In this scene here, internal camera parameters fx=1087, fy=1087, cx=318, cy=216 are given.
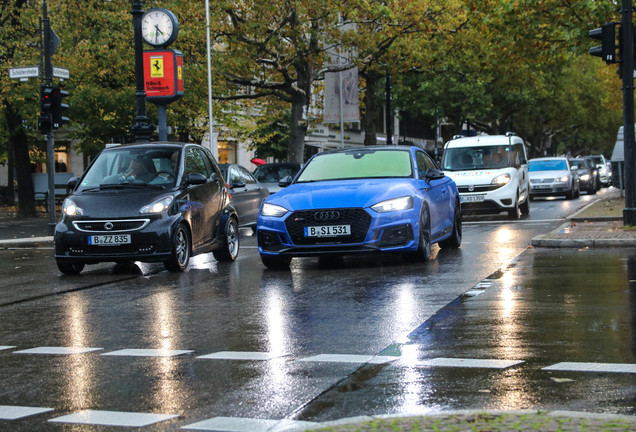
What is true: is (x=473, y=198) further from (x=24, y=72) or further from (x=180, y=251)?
(x=180, y=251)

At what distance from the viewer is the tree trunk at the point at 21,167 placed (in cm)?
3719

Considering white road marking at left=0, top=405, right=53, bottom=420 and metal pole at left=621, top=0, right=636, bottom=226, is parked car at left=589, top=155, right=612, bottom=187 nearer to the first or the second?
metal pole at left=621, top=0, right=636, bottom=226

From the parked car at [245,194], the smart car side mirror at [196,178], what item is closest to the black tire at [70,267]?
the smart car side mirror at [196,178]

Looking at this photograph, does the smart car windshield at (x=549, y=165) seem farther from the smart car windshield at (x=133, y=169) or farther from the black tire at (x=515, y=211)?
the smart car windshield at (x=133, y=169)

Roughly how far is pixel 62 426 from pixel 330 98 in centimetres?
3150

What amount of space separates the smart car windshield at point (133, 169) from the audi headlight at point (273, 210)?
149 cm

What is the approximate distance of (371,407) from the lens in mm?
5352

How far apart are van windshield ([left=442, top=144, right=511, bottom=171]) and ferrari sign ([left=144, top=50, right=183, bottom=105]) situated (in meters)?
7.01

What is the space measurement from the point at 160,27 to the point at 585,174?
88.9 ft

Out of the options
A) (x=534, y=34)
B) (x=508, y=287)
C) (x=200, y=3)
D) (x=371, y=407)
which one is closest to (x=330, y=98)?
(x=200, y=3)

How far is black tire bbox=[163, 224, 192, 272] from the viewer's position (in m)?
13.8

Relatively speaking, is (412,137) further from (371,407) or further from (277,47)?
(371,407)

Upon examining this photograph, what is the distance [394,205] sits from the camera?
13.3 m

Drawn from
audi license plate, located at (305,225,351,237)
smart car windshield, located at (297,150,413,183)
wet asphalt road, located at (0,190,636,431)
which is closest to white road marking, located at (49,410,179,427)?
wet asphalt road, located at (0,190,636,431)
